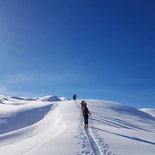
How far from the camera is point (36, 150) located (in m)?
13.3

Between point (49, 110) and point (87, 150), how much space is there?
4008 cm

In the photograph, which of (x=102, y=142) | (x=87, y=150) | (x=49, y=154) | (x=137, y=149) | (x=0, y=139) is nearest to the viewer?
(x=49, y=154)

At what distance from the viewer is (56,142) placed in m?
15.1

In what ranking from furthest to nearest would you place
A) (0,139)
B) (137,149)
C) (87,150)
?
1. (0,139)
2. (137,149)
3. (87,150)

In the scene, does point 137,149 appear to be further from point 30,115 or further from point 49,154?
point 30,115

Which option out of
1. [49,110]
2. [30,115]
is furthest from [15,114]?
[49,110]

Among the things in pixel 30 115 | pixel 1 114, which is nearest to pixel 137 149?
pixel 30 115

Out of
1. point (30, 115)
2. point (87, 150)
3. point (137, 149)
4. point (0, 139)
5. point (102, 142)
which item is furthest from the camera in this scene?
point (30, 115)

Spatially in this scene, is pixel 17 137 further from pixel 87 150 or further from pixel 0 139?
pixel 87 150

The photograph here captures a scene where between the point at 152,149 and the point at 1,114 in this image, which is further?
the point at 1,114

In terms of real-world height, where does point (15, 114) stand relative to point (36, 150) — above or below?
above

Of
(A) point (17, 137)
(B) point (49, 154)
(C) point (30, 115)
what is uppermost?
(C) point (30, 115)

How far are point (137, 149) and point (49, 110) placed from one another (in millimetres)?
39744

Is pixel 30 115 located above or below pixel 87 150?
above
